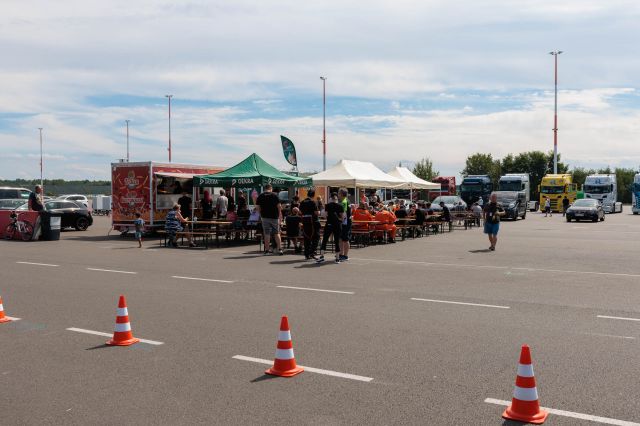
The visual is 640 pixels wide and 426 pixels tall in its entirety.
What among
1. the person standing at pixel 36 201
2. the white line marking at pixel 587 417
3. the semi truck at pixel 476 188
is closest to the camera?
the white line marking at pixel 587 417

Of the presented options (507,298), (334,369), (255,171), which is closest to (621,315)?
(507,298)

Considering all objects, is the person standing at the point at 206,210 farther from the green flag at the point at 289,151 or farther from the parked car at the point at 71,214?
the green flag at the point at 289,151

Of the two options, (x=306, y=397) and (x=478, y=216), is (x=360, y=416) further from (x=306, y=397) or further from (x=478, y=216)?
(x=478, y=216)

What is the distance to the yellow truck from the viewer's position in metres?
47.6

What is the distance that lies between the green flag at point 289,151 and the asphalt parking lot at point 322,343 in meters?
20.7

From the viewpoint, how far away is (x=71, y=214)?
Result: 27750 mm

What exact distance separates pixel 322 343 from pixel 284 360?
1.18 metres

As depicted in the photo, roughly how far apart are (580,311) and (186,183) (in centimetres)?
1777

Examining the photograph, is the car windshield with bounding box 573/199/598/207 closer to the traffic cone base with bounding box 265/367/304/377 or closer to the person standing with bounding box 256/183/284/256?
the person standing with bounding box 256/183/284/256

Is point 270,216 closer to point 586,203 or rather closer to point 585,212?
point 585,212

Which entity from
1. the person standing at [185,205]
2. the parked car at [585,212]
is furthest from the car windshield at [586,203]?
the person standing at [185,205]

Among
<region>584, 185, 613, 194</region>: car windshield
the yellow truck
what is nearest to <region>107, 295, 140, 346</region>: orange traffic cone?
the yellow truck

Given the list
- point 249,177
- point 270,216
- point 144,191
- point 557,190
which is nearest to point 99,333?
point 270,216

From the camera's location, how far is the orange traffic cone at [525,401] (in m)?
4.53
